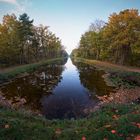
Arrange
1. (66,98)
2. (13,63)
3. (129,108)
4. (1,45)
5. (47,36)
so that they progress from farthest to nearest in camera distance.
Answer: (47,36)
(13,63)
(1,45)
(66,98)
(129,108)

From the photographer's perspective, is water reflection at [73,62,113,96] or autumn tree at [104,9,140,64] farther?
autumn tree at [104,9,140,64]

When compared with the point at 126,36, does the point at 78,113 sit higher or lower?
lower

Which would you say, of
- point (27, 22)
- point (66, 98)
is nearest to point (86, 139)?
point (66, 98)

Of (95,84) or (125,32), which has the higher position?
(125,32)

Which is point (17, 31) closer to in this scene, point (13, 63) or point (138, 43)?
point (13, 63)

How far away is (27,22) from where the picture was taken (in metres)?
44.9

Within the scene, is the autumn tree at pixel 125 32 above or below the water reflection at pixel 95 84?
above

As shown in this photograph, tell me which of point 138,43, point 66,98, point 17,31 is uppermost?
point 17,31

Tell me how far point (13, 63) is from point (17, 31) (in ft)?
22.1

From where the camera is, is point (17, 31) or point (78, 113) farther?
point (17, 31)

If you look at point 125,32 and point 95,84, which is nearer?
point 95,84

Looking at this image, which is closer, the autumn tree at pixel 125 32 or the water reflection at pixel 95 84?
the water reflection at pixel 95 84

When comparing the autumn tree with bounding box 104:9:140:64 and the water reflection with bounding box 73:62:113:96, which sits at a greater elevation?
the autumn tree with bounding box 104:9:140:64

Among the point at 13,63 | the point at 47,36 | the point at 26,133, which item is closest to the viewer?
the point at 26,133
